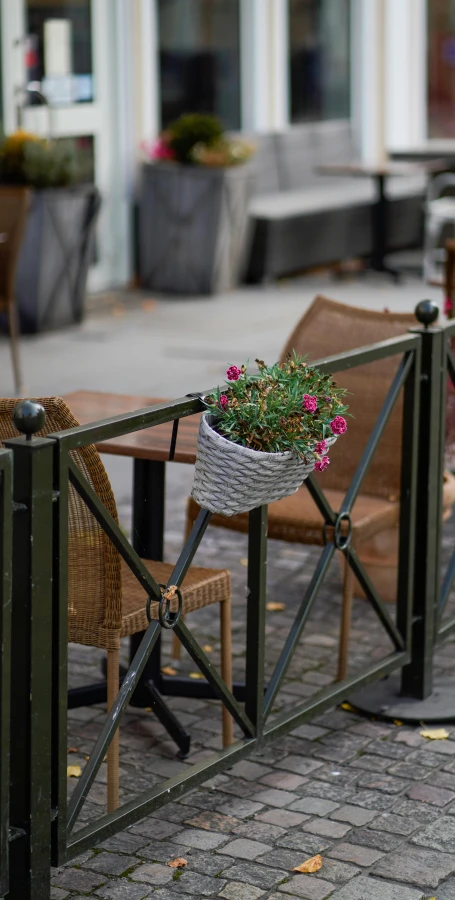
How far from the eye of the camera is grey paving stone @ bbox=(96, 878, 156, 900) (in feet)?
9.99

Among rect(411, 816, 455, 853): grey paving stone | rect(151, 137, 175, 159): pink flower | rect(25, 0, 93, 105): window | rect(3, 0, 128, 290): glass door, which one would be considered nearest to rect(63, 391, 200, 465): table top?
rect(411, 816, 455, 853): grey paving stone

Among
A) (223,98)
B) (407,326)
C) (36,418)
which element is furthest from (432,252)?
(36,418)

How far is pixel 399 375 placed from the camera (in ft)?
12.6

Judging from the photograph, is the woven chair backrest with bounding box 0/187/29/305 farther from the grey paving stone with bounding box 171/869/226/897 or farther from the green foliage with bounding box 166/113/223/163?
the grey paving stone with bounding box 171/869/226/897

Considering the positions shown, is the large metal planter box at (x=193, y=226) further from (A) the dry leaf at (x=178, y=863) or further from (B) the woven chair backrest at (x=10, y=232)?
(A) the dry leaf at (x=178, y=863)

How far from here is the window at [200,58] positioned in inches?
475

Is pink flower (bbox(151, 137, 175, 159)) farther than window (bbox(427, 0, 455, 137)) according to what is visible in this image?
No

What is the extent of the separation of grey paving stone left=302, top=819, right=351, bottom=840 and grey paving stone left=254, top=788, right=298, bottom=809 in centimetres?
12

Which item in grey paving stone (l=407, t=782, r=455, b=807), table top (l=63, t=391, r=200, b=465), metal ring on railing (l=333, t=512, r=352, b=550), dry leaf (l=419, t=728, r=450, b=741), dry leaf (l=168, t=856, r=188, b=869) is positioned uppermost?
table top (l=63, t=391, r=200, b=465)

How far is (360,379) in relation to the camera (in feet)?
14.5

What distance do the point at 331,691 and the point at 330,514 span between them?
1.58 ft

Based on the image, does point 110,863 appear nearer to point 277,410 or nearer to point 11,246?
point 277,410

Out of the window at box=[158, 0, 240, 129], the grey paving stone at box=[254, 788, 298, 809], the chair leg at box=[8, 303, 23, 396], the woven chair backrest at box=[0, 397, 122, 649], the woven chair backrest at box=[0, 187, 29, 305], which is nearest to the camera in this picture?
the woven chair backrest at box=[0, 397, 122, 649]

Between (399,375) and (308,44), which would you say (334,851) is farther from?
(308,44)
